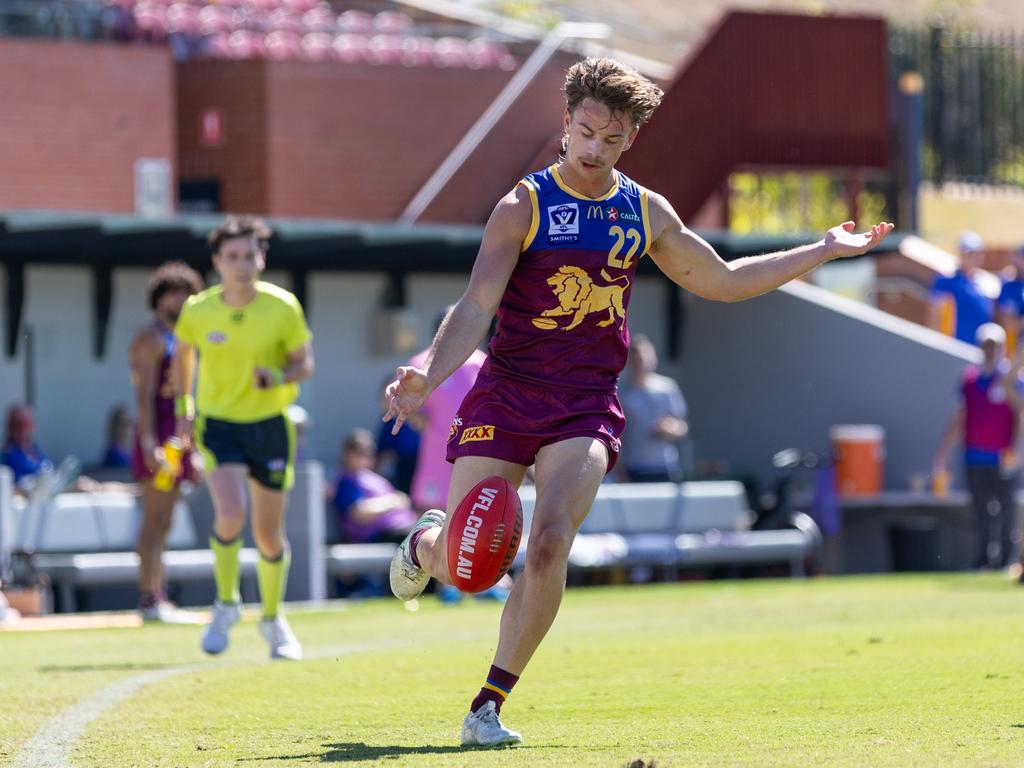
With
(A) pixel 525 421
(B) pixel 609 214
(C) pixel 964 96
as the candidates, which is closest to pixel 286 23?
(C) pixel 964 96

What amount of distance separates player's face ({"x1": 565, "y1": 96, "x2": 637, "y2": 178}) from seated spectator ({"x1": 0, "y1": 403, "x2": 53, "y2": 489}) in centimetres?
1089

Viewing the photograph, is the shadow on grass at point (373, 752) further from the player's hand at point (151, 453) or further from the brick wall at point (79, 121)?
the brick wall at point (79, 121)

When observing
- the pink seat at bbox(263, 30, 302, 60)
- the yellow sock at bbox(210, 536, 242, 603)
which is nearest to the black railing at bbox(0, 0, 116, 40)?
the pink seat at bbox(263, 30, 302, 60)

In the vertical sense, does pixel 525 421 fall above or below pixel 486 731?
above

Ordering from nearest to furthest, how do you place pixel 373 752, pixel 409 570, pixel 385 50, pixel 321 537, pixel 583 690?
pixel 373 752 → pixel 409 570 → pixel 583 690 → pixel 321 537 → pixel 385 50

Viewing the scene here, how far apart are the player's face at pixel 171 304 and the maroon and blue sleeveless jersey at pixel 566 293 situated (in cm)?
739

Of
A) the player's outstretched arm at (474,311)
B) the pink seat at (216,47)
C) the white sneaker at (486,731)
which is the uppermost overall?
the pink seat at (216,47)

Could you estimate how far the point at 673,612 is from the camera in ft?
46.9

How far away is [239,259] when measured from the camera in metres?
10.8

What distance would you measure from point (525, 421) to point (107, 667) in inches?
170

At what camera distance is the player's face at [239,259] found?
10828 mm

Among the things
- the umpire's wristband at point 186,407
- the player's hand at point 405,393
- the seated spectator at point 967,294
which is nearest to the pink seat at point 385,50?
the seated spectator at point 967,294

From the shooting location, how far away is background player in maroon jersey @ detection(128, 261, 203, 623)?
1376 cm

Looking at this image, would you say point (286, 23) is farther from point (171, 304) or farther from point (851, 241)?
point (851, 241)
